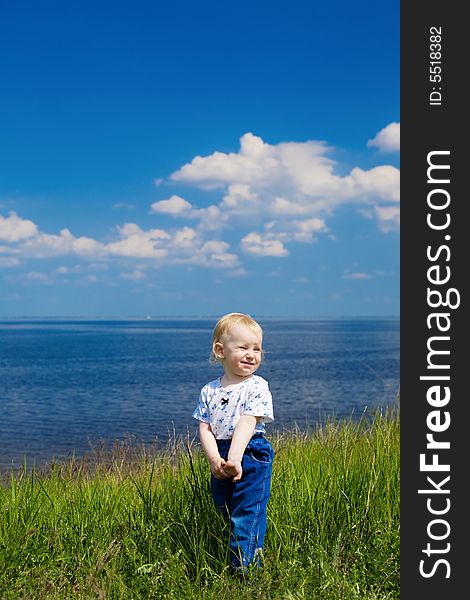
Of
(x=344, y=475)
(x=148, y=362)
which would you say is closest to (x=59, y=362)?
(x=148, y=362)

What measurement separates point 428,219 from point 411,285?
0.32m

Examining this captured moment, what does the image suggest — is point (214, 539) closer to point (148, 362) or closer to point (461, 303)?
point (461, 303)

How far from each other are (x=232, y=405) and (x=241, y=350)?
0.30 meters

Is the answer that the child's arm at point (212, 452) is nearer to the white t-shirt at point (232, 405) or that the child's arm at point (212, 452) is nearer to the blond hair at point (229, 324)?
the white t-shirt at point (232, 405)

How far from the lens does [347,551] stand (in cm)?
407

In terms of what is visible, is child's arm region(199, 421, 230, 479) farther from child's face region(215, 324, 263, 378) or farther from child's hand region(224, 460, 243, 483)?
child's face region(215, 324, 263, 378)

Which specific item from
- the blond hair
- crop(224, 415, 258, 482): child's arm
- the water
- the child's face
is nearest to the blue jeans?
crop(224, 415, 258, 482): child's arm

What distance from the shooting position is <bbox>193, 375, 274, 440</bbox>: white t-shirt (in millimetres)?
3816

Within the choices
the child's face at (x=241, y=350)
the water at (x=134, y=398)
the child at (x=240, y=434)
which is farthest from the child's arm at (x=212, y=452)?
the water at (x=134, y=398)

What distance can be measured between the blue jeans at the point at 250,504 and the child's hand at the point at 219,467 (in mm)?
142

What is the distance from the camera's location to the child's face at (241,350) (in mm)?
3883

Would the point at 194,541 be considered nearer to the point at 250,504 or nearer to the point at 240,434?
the point at 250,504

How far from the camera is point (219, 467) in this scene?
12.1 ft

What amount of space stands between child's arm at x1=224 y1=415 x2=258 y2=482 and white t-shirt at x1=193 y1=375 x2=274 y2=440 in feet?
0.16
